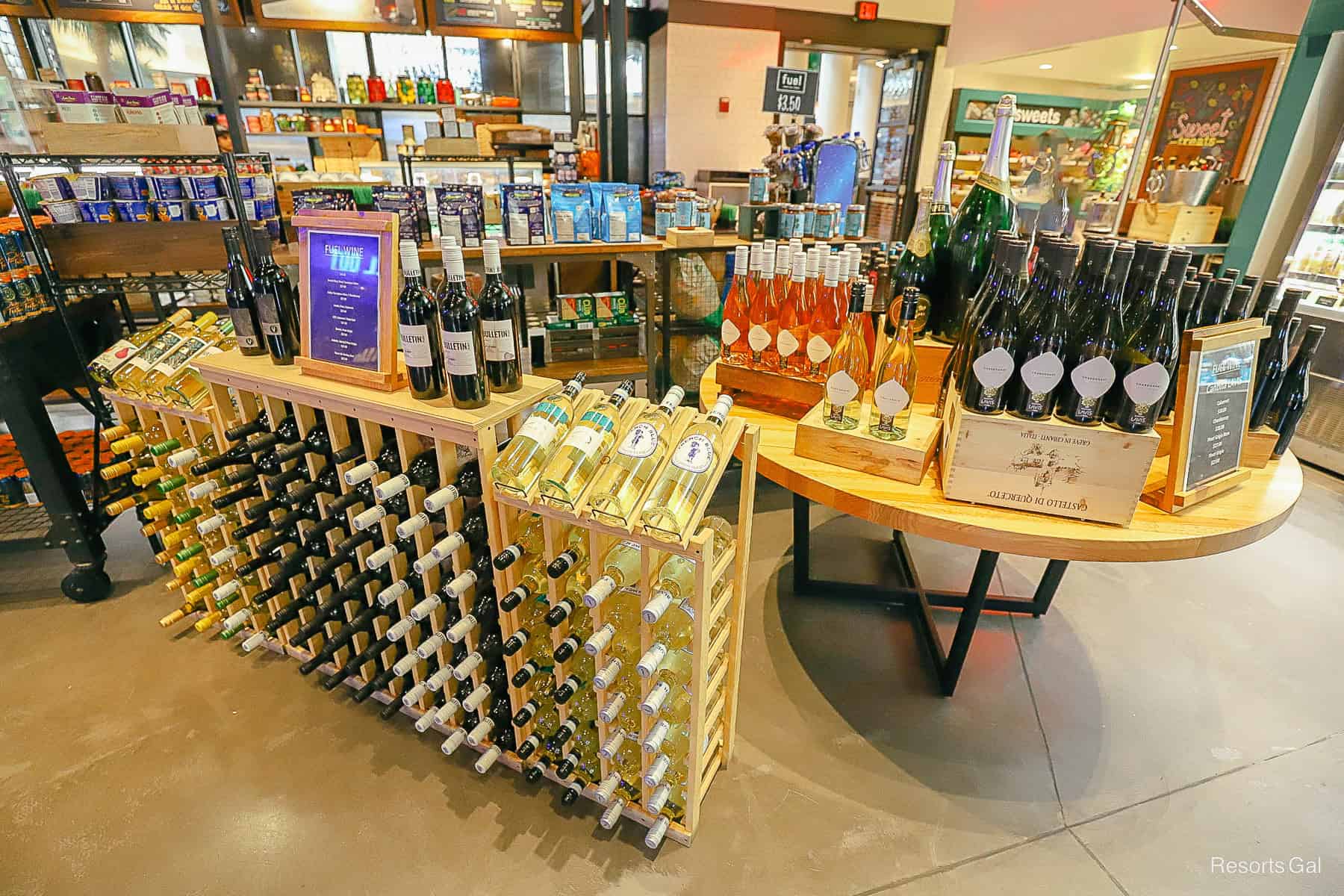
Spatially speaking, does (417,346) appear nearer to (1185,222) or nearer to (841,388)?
(841,388)

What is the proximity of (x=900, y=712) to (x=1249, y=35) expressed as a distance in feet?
11.8

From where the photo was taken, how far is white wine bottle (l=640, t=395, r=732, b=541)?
1214mm

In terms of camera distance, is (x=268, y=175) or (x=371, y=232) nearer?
(x=371, y=232)

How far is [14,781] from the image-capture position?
172cm

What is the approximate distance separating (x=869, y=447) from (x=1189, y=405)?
25.7 inches

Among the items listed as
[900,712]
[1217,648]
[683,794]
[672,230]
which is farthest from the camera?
[672,230]

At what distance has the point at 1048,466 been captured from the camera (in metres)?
1.30

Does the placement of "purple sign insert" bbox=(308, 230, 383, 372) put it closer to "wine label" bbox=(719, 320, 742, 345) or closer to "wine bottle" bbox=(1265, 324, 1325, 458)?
"wine label" bbox=(719, 320, 742, 345)

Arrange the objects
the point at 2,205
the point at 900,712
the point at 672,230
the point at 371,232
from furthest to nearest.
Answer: the point at 672,230
the point at 2,205
the point at 900,712
the point at 371,232

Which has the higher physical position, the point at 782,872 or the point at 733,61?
the point at 733,61

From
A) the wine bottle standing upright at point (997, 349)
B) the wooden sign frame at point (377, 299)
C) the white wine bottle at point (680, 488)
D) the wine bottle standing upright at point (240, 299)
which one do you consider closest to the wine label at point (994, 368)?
the wine bottle standing upright at point (997, 349)

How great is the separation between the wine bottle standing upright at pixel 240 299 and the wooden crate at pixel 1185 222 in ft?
16.9

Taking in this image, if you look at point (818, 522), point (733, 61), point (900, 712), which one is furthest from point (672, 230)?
point (733, 61)

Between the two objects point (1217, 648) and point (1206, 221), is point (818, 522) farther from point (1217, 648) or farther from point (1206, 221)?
point (1206, 221)
